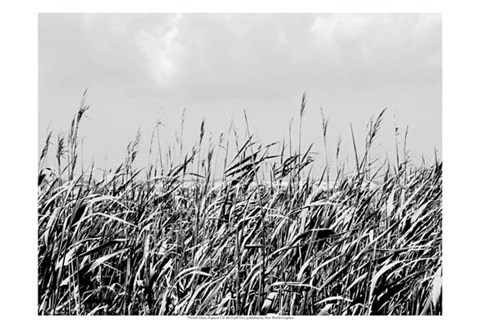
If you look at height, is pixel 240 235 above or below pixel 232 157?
below

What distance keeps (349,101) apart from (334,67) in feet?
0.80

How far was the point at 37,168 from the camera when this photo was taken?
3891 millimetres

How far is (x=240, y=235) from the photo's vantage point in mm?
3824

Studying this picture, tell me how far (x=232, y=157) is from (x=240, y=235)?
0.48m

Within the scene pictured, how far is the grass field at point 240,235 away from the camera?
3723mm

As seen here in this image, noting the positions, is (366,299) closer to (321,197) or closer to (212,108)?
(321,197)

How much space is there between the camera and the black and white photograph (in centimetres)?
377

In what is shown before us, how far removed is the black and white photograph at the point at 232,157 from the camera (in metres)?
3.77

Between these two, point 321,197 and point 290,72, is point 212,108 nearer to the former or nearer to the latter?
point 290,72

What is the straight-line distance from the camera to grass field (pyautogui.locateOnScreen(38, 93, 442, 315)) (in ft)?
Answer: 12.2

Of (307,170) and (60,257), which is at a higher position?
(307,170)
